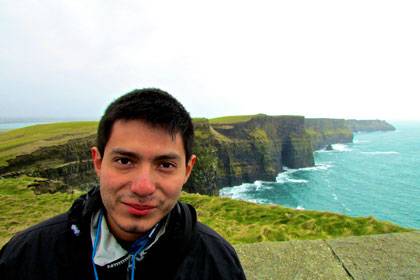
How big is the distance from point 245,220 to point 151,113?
569cm

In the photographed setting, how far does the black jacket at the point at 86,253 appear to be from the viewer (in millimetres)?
1866

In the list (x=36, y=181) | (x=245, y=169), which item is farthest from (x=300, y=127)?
(x=36, y=181)

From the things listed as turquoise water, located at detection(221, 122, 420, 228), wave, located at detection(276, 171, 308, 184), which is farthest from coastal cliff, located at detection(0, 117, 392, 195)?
turquoise water, located at detection(221, 122, 420, 228)

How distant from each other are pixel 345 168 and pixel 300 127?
19.6m

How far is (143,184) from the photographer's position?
1865 millimetres

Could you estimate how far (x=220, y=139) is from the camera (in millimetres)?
64938

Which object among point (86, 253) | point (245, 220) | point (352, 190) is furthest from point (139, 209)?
point (352, 190)

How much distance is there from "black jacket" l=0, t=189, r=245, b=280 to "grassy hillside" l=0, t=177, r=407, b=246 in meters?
3.39

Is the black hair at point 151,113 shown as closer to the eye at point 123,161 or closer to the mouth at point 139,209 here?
the eye at point 123,161

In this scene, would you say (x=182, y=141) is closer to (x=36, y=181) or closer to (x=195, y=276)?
(x=195, y=276)

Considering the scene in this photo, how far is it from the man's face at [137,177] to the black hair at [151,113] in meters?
0.05

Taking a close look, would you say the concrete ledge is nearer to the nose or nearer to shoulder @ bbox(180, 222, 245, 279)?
shoulder @ bbox(180, 222, 245, 279)

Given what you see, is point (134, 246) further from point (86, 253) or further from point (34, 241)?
point (34, 241)

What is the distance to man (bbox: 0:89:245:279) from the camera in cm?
187
